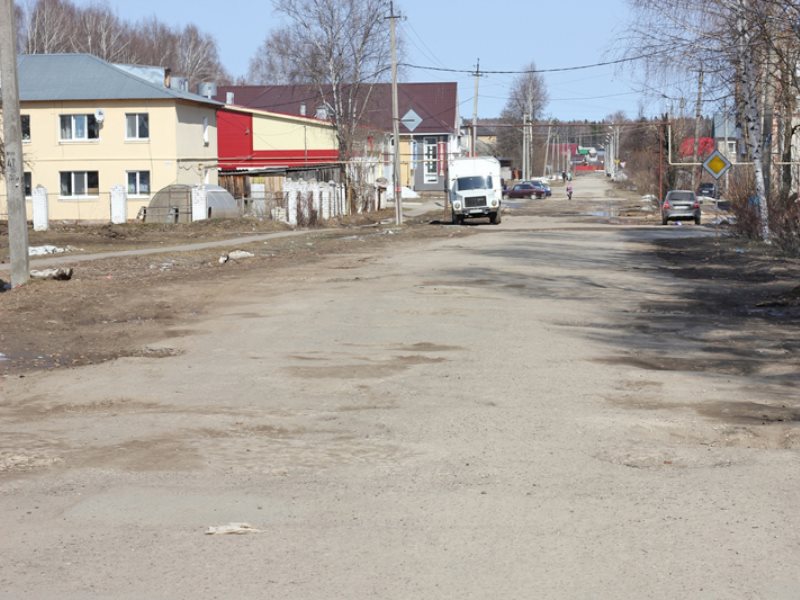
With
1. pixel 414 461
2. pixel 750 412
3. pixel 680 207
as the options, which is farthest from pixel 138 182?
pixel 414 461

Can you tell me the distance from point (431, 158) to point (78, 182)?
5506 cm

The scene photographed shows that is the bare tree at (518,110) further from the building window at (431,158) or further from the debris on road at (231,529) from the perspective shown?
the debris on road at (231,529)

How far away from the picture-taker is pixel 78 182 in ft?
172

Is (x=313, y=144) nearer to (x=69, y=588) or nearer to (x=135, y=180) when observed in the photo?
(x=135, y=180)

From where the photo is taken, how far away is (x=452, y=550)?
213 inches

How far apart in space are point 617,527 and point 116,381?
640cm

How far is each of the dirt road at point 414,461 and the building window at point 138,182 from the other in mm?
38176

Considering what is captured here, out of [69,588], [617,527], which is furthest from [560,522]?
[69,588]

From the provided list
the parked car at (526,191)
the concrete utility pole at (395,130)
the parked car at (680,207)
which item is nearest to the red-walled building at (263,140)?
the concrete utility pole at (395,130)

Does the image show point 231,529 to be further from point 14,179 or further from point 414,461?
point 14,179

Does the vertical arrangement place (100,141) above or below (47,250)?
above

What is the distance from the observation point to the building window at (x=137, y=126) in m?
52.0

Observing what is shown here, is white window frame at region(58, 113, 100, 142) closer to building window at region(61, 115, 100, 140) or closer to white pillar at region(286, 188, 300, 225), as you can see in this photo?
building window at region(61, 115, 100, 140)

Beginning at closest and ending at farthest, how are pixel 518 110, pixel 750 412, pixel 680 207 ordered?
pixel 750 412 → pixel 680 207 → pixel 518 110
